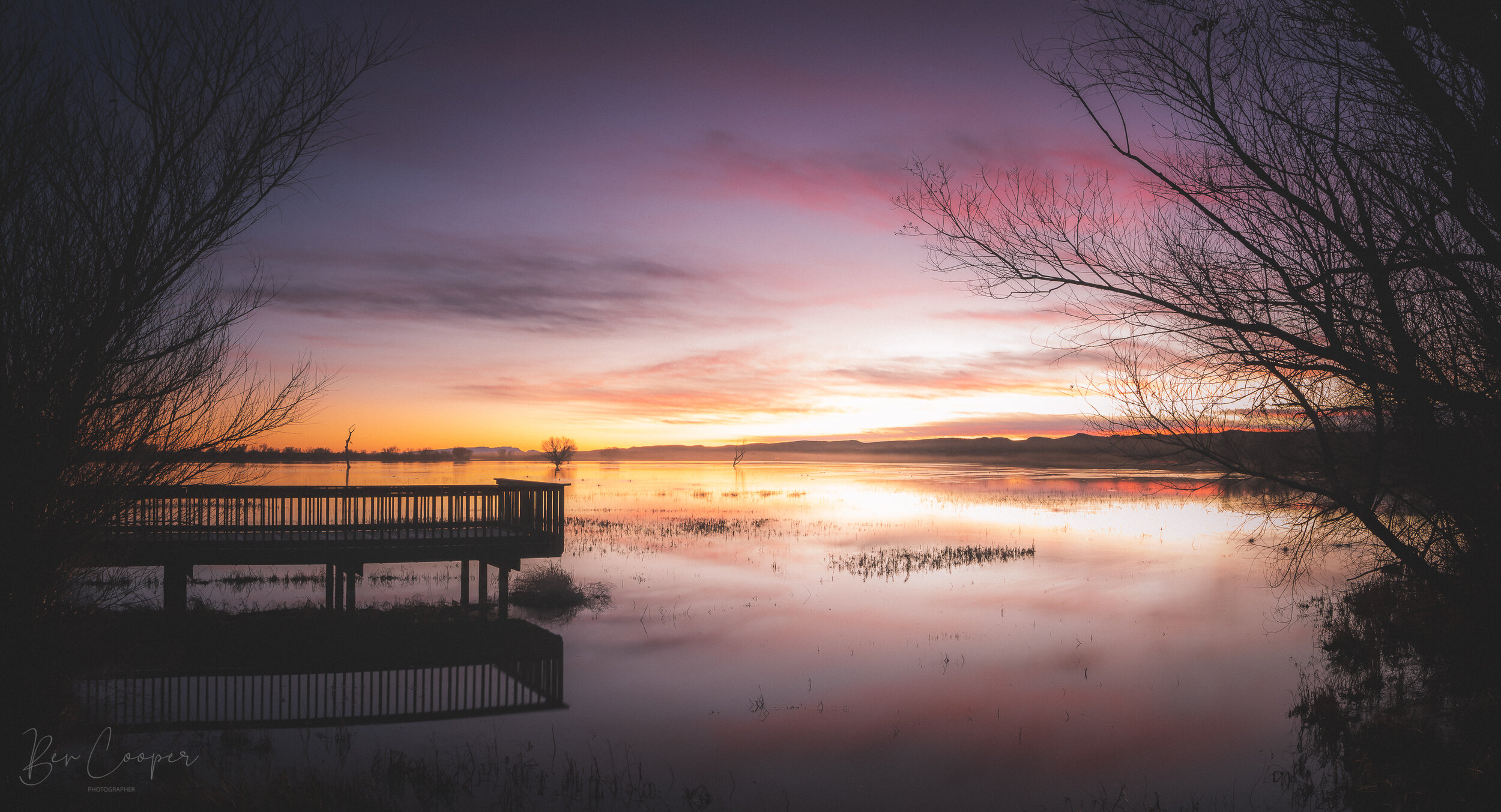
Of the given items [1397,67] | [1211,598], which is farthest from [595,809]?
[1211,598]

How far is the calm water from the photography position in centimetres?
949

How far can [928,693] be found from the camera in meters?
12.5

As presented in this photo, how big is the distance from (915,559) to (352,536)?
54.4 feet

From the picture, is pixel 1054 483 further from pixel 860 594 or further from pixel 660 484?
pixel 860 594

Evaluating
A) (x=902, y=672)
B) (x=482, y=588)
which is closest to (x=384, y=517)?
(x=482, y=588)

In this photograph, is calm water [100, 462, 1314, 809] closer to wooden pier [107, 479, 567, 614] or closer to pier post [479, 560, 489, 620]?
pier post [479, 560, 489, 620]

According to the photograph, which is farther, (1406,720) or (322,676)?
(322,676)

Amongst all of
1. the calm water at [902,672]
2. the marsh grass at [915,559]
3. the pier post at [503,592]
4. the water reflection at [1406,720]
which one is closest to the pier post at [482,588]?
the pier post at [503,592]

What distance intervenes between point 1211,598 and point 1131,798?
43.7 ft

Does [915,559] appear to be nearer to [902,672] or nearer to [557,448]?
[902,672]

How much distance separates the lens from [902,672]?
1349 cm
